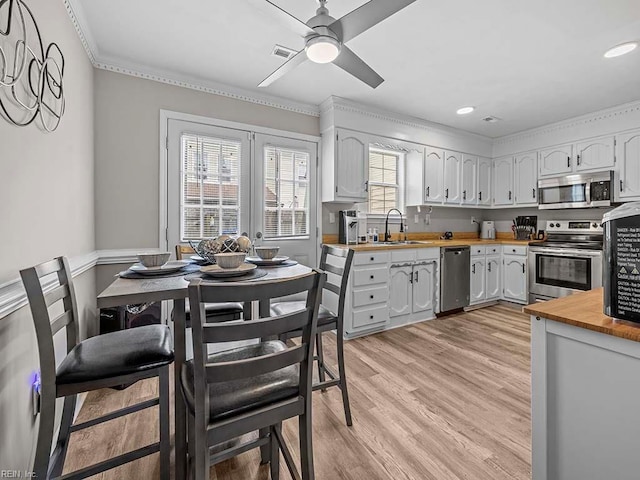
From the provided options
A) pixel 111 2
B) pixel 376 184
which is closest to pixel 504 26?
pixel 376 184

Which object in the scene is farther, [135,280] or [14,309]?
[135,280]

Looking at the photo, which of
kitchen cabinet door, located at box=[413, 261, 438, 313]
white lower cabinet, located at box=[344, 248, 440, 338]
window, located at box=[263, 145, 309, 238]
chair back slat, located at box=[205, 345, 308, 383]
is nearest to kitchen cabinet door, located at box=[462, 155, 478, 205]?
white lower cabinet, located at box=[344, 248, 440, 338]

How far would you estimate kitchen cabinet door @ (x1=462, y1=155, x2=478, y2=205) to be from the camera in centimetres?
457

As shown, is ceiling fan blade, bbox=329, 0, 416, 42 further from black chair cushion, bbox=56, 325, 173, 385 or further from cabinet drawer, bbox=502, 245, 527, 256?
cabinet drawer, bbox=502, 245, 527, 256

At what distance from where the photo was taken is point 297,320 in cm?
106

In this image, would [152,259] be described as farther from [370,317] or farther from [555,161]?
[555,161]

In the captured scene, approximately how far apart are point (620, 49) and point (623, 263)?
8.71 feet

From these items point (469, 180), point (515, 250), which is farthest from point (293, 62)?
point (515, 250)

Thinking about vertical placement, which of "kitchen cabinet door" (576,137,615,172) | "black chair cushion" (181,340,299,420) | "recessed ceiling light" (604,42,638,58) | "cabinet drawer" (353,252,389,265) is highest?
"recessed ceiling light" (604,42,638,58)

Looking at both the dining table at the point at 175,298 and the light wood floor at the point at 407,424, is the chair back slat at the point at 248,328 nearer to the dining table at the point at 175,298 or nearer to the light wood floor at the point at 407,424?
the dining table at the point at 175,298

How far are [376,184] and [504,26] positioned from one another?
2161 millimetres

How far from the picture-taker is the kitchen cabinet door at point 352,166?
11.4ft

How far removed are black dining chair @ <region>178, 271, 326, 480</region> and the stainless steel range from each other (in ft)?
13.1

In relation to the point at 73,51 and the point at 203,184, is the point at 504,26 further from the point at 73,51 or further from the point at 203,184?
the point at 73,51
